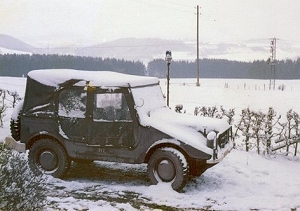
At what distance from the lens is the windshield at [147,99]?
770 centimetres

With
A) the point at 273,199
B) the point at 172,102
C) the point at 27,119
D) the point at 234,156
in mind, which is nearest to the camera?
the point at 273,199

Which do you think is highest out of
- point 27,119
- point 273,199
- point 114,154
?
point 27,119

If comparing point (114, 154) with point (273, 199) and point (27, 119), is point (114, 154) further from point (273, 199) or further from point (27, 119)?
point (273, 199)

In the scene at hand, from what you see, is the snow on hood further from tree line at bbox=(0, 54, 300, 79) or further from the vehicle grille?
tree line at bbox=(0, 54, 300, 79)

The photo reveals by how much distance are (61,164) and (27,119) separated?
1.13 m

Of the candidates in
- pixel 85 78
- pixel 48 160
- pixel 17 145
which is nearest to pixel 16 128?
pixel 17 145

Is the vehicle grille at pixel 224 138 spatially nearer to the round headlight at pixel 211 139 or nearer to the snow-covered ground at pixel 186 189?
the round headlight at pixel 211 139

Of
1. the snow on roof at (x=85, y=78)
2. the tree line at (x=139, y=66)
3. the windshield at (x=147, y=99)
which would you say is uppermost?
the tree line at (x=139, y=66)

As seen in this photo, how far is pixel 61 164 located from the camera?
8047mm

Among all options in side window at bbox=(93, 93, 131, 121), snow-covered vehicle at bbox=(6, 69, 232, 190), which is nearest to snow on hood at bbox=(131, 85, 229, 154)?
snow-covered vehicle at bbox=(6, 69, 232, 190)

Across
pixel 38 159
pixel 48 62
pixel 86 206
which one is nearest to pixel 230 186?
pixel 86 206

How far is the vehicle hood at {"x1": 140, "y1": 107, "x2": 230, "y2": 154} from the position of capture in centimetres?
726

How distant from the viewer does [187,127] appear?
753 cm

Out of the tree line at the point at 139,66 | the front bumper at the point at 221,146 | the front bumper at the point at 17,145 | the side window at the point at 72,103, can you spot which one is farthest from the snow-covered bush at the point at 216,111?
the front bumper at the point at 17,145
